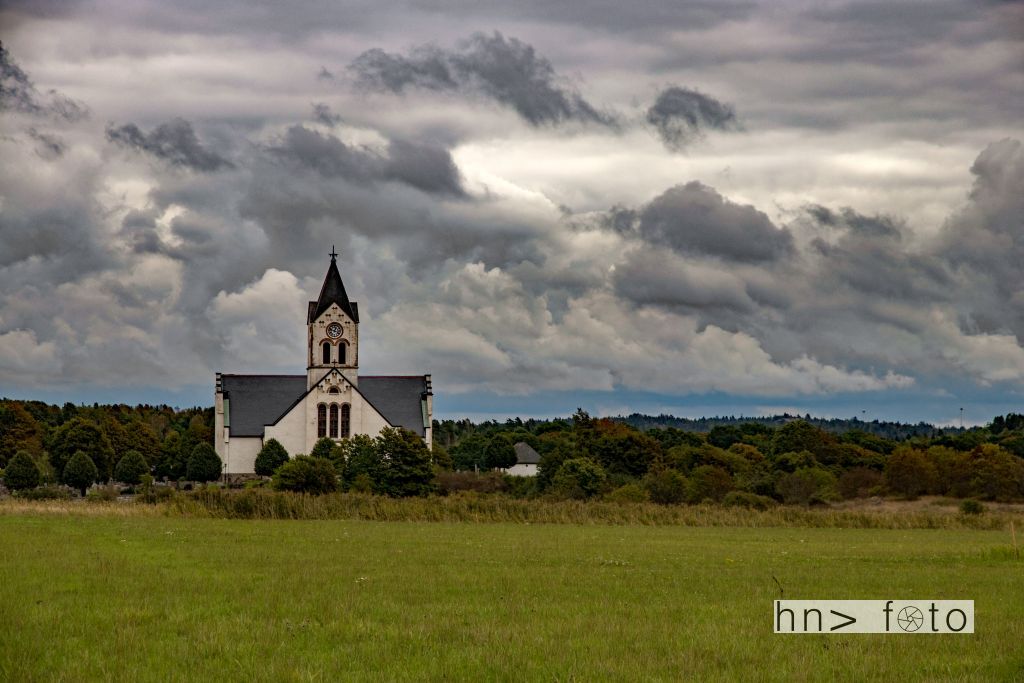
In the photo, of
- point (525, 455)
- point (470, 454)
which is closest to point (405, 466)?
point (525, 455)

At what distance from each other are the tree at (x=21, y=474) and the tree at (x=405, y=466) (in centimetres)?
3331

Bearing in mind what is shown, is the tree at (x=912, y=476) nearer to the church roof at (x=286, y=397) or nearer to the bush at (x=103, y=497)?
the church roof at (x=286, y=397)

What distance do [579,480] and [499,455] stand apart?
61409 millimetres

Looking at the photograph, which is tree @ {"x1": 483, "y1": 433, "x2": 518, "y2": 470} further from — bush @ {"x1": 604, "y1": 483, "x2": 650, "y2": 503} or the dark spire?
bush @ {"x1": 604, "y1": 483, "x2": 650, "y2": 503}

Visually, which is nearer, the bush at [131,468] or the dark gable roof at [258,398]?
the bush at [131,468]

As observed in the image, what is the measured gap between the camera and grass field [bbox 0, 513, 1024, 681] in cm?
1484

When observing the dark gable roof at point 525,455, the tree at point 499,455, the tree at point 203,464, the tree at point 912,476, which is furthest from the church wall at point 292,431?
the tree at point 912,476

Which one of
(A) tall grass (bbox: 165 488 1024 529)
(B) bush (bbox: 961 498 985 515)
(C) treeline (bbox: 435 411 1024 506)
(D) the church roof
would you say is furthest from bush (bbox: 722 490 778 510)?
(D) the church roof

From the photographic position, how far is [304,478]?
244 feet

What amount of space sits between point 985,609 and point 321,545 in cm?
1882

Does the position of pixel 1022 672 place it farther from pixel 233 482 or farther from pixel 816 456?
pixel 233 482

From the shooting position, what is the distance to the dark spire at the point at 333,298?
127 metres

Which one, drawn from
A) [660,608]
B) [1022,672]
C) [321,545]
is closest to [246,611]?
[660,608]

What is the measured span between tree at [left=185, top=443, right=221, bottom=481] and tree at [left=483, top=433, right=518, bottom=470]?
122 ft
